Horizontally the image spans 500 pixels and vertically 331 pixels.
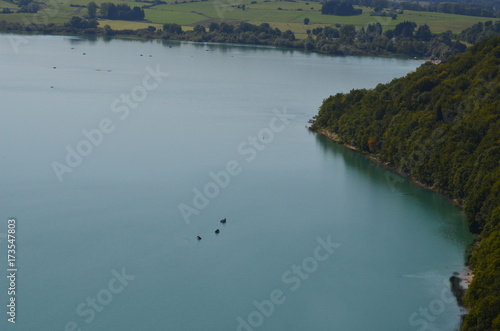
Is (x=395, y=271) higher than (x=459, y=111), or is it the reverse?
(x=459, y=111)

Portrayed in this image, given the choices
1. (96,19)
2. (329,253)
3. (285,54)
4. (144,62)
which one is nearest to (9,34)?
(96,19)

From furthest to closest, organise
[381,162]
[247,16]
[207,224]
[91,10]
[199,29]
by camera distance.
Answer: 1. [247,16]
2. [91,10]
3. [199,29]
4. [381,162]
5. [207,224]

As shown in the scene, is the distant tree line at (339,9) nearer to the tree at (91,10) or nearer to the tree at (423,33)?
the tree at (423,33)

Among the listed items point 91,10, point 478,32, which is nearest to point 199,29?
point 91,10

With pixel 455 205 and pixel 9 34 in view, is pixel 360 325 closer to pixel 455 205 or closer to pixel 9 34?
pixel 455 205

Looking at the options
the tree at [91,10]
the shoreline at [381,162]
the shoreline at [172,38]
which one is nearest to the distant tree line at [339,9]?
the shoreline at [172,38]

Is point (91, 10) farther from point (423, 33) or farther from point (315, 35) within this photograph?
point (423, 33)

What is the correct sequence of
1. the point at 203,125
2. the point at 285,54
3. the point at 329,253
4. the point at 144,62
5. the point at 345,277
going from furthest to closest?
the point at 285,54, the point at 144,62, the point at 203,125, the point at 329,253, the point at 345,277
